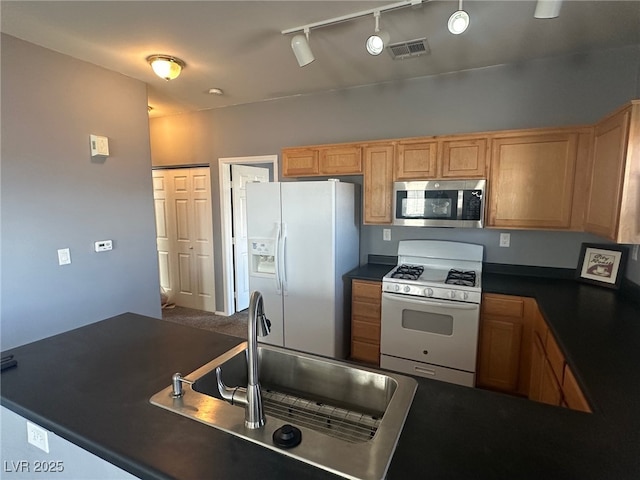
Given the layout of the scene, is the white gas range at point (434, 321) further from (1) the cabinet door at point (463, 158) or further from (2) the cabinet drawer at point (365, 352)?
(1) the cabinet door at point (463, 158)

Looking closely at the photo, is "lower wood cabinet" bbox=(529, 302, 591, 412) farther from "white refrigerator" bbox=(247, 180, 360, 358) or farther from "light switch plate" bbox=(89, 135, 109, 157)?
"light switch plate" bbox=(89, 135, 109, 157)

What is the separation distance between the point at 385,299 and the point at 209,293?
8.86 ft

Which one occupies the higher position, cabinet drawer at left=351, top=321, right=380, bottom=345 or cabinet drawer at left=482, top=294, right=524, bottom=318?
cabinet drawer at left=482, top=294, right=524, bottom=318

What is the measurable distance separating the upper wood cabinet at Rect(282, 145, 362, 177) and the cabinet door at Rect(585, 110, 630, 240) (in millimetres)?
1738

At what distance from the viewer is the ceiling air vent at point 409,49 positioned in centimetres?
238

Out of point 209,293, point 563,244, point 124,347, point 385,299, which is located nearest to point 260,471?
point 124,347

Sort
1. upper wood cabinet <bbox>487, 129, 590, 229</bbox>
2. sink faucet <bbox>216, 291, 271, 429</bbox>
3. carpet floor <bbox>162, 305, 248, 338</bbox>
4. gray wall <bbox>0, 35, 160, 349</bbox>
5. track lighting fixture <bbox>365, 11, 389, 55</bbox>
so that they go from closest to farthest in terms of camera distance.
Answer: sink faucet <bbox>216, 291, 271, 429</bbox> < track lighting fixture <bbox>365, 11, 389, 55</bbox> < gray wall <bbox>0, 35, 160, 349</bbox> < upper wood cabinet <bbox>487, 129, 590, 229</bbox> < carpet floor <bbox>162, 305, 248, 338</bbox>

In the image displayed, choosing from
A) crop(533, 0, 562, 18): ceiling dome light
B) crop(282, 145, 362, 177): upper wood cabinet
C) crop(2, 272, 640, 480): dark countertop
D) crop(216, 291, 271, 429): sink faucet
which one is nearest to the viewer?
crop(2, 272, 640, 480): dark countertop

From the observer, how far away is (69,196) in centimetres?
269

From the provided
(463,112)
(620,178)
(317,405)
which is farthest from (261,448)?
(463,112)

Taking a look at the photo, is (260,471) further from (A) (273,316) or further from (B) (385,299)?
(A) (273,316)

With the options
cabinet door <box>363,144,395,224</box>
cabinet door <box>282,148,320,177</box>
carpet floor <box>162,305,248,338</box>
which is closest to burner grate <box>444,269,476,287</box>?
cabinet door <box>363,144,395,224</box>

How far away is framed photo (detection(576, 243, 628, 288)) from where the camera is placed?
2424 mm

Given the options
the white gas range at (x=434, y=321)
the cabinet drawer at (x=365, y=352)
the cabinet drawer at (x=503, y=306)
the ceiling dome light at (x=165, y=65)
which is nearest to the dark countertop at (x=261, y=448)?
the cabinet drawer at (x=503, y=306)
